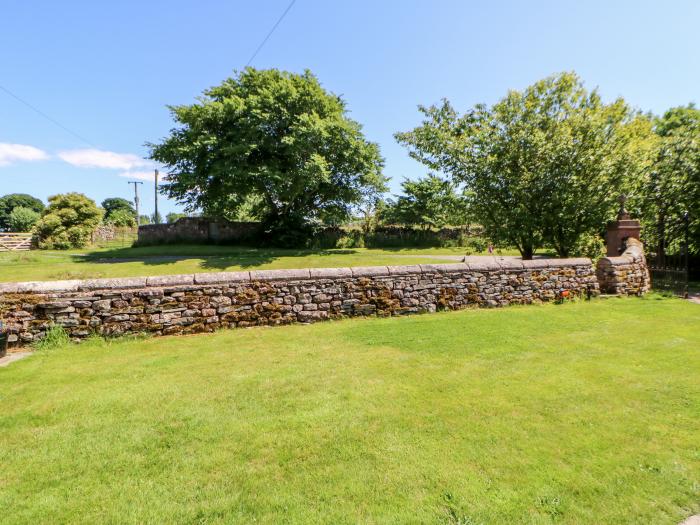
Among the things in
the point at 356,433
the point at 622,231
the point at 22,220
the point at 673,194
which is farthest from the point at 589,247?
the point at 22,220

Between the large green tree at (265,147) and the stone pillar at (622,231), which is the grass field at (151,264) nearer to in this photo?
the large green tree at (265,147)

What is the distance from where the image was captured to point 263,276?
729 cm

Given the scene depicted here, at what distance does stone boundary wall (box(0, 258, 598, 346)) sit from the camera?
6.08m

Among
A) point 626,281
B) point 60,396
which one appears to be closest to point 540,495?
point 60,396

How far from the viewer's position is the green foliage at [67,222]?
25469 millimetres

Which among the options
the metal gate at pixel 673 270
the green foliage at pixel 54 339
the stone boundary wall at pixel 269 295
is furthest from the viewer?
the metal gate at pixel 673 270

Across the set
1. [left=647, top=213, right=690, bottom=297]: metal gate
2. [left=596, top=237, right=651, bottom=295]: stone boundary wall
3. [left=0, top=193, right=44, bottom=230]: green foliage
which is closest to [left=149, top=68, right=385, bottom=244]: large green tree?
[left=596, top=237, right=651, bottom=295]: stone boundary wall

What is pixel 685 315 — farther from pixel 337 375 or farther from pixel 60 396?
pixel 60 396

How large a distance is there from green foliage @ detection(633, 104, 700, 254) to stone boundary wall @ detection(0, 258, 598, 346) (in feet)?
23.1

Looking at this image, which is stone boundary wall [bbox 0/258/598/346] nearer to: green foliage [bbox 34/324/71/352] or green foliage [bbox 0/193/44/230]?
green foliage [bbox 34/324/71/352]

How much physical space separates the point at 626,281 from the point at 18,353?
46.8 feet

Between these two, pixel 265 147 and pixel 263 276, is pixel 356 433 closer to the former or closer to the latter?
pixel 263 276

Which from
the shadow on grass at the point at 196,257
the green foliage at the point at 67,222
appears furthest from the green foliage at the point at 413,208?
the green foliage at the point at 67,222

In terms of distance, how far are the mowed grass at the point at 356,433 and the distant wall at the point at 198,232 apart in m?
20.9
